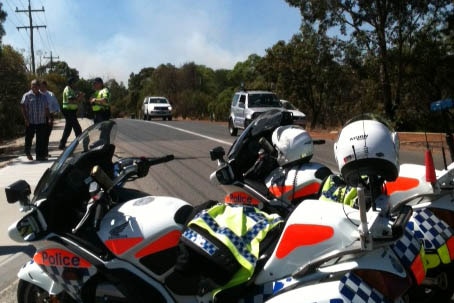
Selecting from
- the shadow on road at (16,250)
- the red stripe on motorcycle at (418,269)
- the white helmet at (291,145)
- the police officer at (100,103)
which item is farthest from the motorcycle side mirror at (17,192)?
the police officer at (100,103)

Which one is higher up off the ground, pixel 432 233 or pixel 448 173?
pixel 448 173

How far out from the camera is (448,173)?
A: 4.21 meters

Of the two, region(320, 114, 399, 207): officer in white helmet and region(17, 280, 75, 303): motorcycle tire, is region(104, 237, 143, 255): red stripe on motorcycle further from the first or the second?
region(320, 114, 399, 207): officer in white helmet

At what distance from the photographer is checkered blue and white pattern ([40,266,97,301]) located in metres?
3.55

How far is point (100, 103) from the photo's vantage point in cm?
1365

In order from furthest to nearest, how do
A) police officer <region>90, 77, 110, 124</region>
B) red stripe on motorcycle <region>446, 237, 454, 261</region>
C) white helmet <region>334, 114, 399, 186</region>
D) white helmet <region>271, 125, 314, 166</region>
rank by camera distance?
police officer <region>90, 77, 110, 124</region>
white helmet <region>271, 125, 314, 166</region>
red stripe on motorcycle <region>446, 237, 454, 261</region>
white helmet <region>334, 114, 399, 186</region>

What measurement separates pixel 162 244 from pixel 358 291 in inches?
52.7

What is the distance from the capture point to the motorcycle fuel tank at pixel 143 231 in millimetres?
3461

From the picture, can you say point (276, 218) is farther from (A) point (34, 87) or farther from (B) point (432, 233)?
(A) point (34, 87)

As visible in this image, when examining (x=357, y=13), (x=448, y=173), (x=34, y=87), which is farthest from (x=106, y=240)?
(x=357, y=13)

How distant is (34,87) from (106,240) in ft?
33.3

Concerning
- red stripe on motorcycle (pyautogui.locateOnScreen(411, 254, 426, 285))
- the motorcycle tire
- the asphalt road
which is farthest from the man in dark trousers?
red stripe on motorcycle (pyautogui.locateOnScreen(411, 254, 426, 285))

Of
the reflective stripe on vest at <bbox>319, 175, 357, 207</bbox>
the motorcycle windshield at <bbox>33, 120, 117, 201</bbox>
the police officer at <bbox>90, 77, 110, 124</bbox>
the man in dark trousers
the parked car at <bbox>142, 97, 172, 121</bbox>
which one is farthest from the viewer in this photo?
the parked car at <bbox>142, 97, 172, 121</bbox>

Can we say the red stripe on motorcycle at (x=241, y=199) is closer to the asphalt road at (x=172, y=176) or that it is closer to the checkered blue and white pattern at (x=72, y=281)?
the asphalt road at (x=172, y=176)
